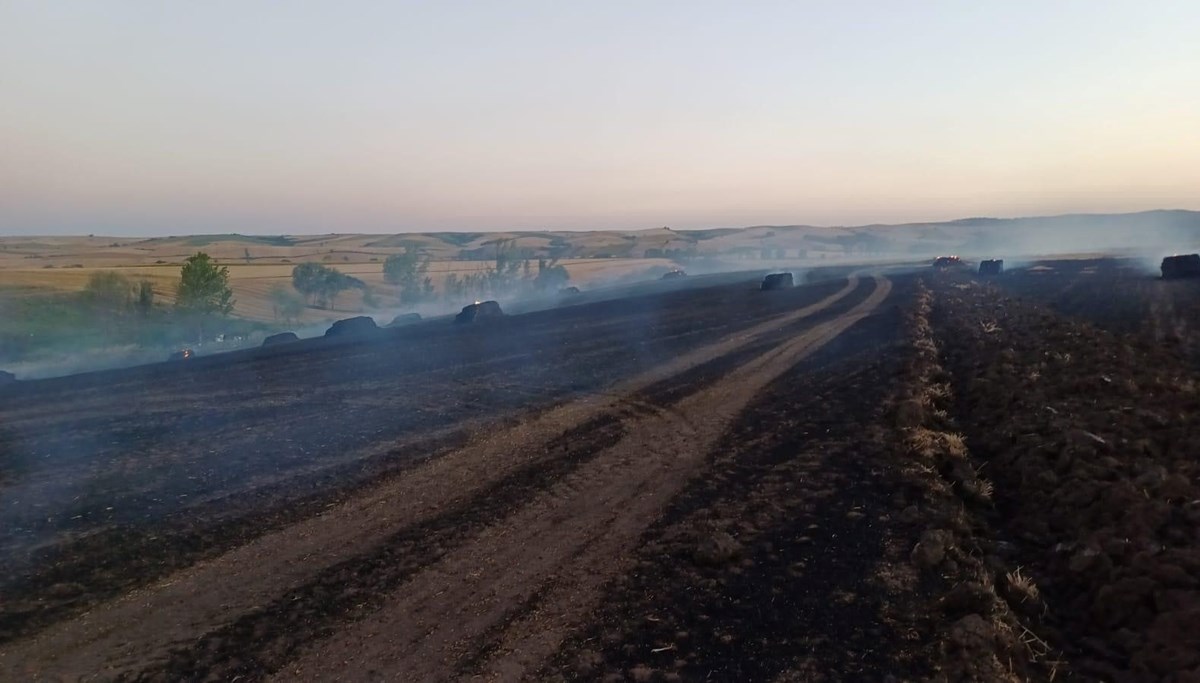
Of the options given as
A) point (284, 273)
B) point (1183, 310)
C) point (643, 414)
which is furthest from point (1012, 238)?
point (643, 414)

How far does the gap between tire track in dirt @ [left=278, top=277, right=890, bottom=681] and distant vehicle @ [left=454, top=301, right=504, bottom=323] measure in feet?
88.5

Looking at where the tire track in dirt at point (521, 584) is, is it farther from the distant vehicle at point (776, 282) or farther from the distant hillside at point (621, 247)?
the distant hillside at point (621, 247)

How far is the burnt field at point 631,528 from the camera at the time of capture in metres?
5.65

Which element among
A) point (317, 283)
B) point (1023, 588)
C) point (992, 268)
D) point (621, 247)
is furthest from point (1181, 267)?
point (621, 247)

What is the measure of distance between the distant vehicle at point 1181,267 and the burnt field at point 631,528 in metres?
28.1

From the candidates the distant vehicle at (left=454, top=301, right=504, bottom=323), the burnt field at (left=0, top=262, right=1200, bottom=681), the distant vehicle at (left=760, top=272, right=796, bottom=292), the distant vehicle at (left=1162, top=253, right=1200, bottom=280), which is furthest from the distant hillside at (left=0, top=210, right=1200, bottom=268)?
the burnt field at (left=0, top=262, right=1200, bottom=681)

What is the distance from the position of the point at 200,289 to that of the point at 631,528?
64707mm

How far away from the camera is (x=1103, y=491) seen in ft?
25.6

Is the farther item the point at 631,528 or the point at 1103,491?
the point at 631,528

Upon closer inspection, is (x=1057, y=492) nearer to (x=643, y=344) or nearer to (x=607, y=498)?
(x=607, y=498)

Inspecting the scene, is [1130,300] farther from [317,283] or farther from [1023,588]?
[317,283]

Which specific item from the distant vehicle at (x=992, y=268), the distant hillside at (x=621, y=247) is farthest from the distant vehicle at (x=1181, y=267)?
the distant hillside at (x=621, y=247)

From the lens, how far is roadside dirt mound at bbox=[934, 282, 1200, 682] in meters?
5.48

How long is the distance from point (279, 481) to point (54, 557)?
9.65 ft
